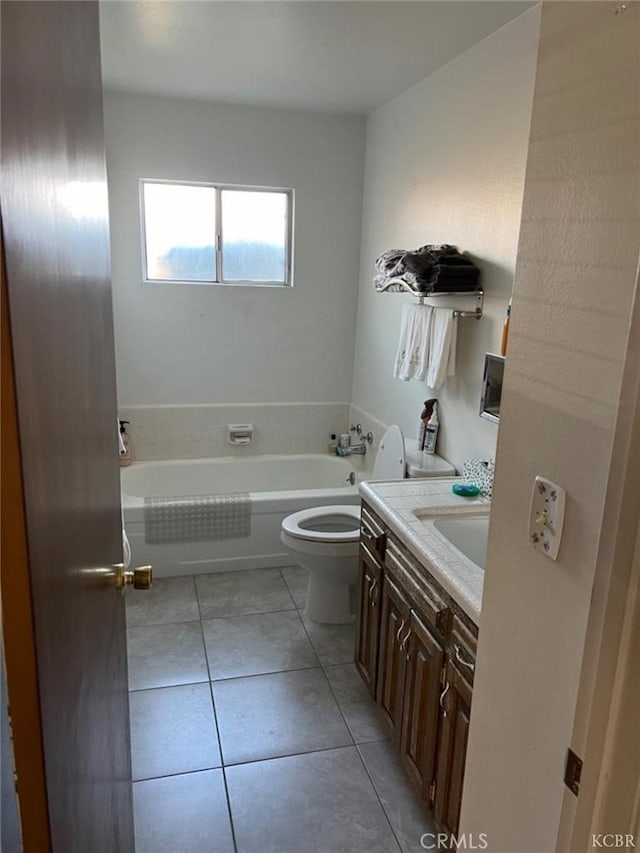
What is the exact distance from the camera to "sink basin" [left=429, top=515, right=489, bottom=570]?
6.82 ft

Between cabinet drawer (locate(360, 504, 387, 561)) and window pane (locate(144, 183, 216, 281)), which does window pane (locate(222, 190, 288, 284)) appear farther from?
cabinet drawer (locate(360, 504, 387, 561))

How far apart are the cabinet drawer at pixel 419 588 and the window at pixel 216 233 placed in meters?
2.47

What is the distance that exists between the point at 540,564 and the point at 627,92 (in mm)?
716

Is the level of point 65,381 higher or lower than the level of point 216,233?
lower

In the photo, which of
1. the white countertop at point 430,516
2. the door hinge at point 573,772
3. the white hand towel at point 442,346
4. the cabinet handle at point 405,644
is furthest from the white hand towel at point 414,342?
the door hinge at point 573,772

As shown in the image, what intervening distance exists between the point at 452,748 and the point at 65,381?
1440 mm

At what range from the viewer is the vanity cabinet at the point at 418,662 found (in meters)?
1.60

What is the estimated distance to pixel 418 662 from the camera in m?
1.85

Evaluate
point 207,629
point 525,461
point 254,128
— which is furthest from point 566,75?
point 254,128

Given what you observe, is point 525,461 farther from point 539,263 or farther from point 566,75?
point 566,75

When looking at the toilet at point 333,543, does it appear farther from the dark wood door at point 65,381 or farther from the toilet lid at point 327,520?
the dark wood door at point 65,381

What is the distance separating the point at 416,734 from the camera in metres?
1.87

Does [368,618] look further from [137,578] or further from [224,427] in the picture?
[224,427]

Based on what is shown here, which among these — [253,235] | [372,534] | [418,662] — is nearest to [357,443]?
[253,235]
